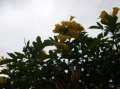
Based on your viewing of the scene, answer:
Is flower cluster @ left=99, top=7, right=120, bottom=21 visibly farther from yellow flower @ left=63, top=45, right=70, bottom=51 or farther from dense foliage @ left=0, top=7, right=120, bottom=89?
yellow flower @ left=63, top=45, right=70, bottom=51

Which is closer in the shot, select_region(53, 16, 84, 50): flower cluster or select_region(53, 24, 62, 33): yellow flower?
select_region(53, 16, 84, 50): flower cluster

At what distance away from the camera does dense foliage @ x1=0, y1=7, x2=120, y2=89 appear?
8.23ft

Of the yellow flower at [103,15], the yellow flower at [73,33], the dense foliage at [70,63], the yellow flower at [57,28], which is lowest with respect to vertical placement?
the dense foliage at [70,63]

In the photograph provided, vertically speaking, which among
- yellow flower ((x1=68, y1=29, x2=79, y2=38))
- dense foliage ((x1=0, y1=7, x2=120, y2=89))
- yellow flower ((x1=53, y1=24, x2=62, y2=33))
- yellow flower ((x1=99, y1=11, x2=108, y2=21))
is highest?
yellow flower ((x1=53, y1=24, x2=62, y2=33))

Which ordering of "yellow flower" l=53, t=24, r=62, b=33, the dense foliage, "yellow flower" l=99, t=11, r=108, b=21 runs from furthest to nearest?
"yellow flower" l=53, t=24, r=62, b=33, "yellow flower" l=99, t=11, r=108, b=21, the dense foliage

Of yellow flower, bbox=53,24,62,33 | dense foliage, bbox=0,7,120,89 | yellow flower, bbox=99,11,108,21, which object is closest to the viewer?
dense foliage, bbox=0,7,120,89

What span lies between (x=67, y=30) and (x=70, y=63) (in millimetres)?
508

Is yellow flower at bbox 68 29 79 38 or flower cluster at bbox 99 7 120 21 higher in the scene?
flower cluster at bbox 99 7 120 21

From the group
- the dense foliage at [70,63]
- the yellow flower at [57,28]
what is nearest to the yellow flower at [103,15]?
the dense foliage at [70,63]

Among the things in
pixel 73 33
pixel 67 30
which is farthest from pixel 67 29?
pixel 73 33

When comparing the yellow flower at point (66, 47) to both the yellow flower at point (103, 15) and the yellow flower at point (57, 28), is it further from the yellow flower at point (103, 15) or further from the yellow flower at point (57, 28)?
the yellow flower at point (103, 15)

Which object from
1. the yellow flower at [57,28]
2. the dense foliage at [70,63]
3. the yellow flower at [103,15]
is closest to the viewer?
the dense foliage at [70,63]

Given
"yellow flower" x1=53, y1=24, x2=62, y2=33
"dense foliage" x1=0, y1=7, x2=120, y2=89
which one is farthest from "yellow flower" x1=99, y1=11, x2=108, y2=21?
"yellow flower" x1=53, y1=24, x2=62, y2=33

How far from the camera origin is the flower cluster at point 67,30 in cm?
296
